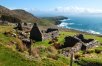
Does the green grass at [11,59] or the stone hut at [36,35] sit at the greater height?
the green grass at [11,59]

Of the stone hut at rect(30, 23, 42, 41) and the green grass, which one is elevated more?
the green grass

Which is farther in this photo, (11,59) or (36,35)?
(36,35)

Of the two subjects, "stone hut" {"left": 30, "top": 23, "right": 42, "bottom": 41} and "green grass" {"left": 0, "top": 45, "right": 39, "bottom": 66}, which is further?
"stone hut" {"left": 30, "top": 23, "right": 42, "bottom": 41}

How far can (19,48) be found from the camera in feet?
121

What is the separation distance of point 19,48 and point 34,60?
749cm

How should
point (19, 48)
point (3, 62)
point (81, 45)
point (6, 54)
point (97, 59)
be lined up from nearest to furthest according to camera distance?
1. point (3, 62)
2. point (6, 54)
3. point (19, 48)
4. point (97, 59)
5. point (81, 45)

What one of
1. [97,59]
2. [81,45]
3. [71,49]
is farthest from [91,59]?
[81,45]

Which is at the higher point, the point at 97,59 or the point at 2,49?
the point at 2,49

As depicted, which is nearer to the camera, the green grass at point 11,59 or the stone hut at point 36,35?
the green grass at point 11,59

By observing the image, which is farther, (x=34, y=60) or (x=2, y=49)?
(x=2, y=49)

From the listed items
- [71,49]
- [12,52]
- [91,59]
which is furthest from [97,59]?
[12,52]

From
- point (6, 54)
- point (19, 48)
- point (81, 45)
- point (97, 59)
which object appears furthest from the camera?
point (81, 45)

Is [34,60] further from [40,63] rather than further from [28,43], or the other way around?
[28,43]

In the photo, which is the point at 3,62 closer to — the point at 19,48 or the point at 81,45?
the point at 19,48
